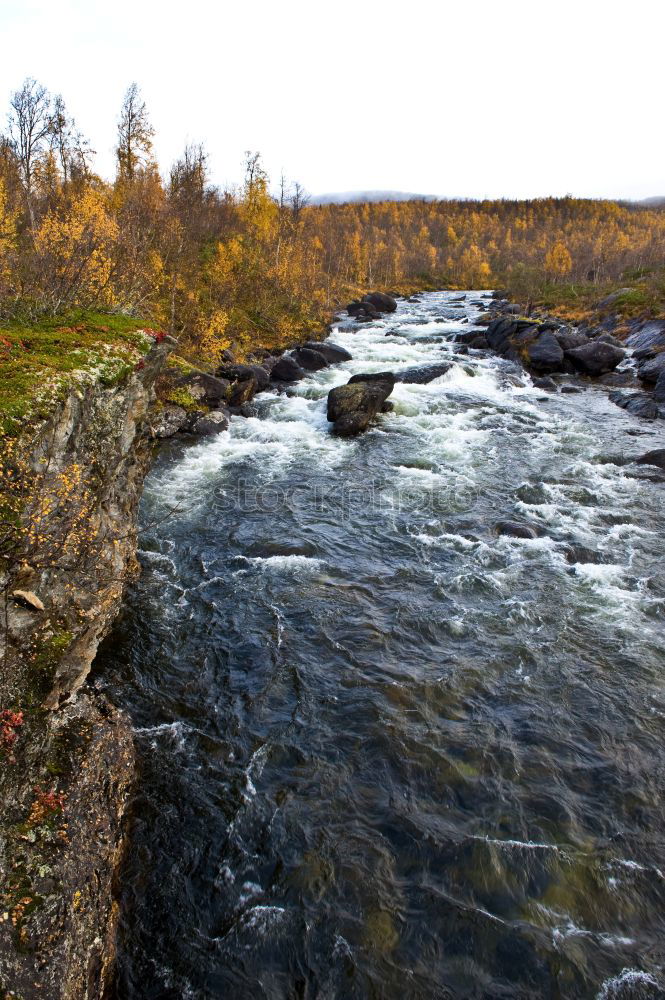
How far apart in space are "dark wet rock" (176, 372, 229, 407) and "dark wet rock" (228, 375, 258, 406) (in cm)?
45

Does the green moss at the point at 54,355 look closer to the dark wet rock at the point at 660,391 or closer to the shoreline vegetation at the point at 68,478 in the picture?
the shoreline vegetation at the point at 68,478

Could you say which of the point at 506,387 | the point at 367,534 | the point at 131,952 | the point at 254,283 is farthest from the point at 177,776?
the point at 254,283

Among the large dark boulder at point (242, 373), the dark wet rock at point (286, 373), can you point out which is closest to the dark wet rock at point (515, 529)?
the large dark boulder at point (242, 373)

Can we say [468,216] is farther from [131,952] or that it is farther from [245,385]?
[131,952]

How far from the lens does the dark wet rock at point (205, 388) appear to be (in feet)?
93.0

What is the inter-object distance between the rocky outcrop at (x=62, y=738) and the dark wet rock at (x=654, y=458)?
22134 mm

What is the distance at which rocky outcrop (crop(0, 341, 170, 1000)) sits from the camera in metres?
5.98

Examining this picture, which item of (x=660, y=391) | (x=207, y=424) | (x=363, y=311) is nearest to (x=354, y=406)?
(x=207, y=424)

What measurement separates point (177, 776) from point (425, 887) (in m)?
4.44

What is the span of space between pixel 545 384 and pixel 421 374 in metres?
9.40

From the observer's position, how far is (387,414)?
2973cm

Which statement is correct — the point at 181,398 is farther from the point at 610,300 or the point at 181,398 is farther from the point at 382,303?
the point at 610,300

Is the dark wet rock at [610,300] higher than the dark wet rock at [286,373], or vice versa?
the dark wet rock at [610,300]

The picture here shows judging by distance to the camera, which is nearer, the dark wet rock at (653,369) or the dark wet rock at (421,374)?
the dark wet rock at (421,374)
